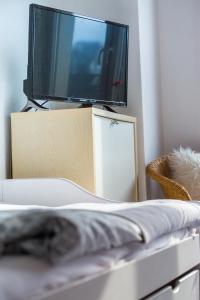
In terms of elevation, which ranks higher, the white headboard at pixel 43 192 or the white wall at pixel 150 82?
the white wall at pixel 150 82

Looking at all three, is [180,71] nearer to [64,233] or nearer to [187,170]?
[187,170]

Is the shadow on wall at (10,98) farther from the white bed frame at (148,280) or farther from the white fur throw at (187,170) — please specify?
the white bed frame at (148,280)

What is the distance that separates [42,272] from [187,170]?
202cm

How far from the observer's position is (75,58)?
7.79 feet

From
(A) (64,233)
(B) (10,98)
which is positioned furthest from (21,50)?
(A) (64,233)

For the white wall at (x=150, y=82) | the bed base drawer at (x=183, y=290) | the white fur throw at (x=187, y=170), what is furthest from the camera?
the white wall at (x=150, y=82)

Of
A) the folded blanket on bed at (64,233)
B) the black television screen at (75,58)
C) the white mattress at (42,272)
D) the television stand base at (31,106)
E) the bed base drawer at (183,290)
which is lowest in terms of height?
the bed base drawer at (183,290)

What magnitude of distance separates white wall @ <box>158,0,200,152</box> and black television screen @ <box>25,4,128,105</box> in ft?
1.81

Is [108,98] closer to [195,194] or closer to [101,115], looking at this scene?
[101,115]

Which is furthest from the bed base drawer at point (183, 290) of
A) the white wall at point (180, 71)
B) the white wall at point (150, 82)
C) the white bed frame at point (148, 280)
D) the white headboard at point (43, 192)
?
the white wall at point (180, 71)

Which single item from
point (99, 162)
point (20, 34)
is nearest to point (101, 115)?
point (99, 162)

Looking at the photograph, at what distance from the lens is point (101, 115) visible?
221 centimetres

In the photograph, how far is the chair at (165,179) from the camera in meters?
2.35

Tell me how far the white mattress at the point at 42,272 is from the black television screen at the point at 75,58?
1.55m
